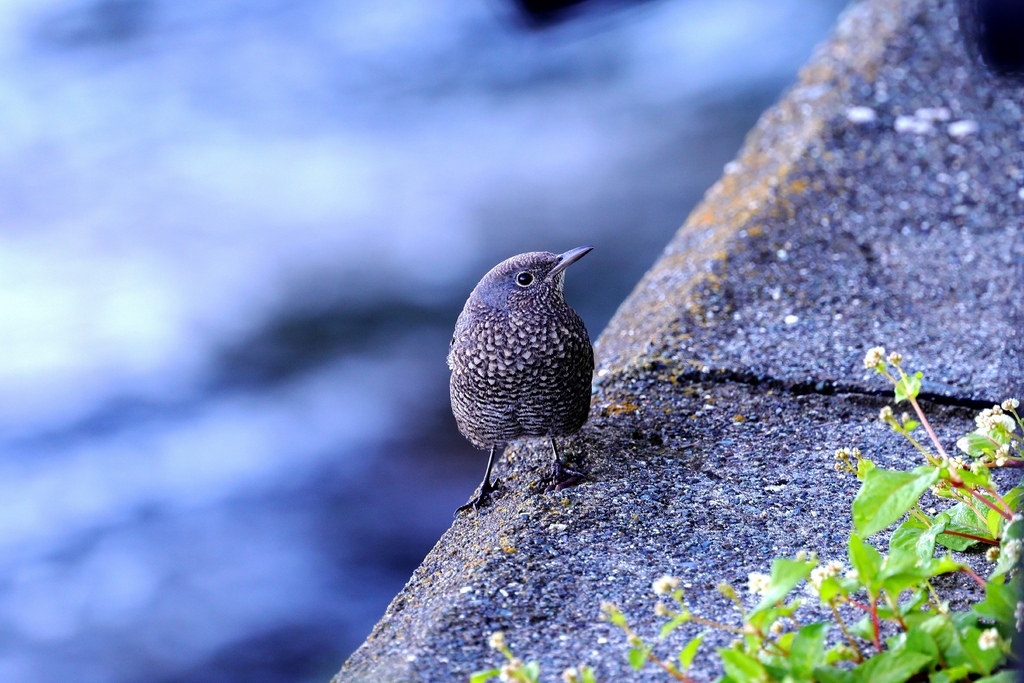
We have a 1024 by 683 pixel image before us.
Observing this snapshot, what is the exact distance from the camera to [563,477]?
2.68 meters

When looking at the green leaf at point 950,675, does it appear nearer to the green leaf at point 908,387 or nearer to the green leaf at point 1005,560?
the green leaf at point 1005,560

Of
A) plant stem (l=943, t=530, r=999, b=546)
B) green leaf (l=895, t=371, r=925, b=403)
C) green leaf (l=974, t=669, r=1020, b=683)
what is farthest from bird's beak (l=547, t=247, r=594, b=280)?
green leaf (l=974, t=669, r=1020, b=683)

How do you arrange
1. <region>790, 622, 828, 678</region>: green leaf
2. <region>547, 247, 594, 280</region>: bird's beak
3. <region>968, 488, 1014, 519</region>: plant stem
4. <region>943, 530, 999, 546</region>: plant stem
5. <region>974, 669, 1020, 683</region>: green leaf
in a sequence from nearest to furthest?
<region>974, 669, 1020, 683</region>: green leaf, <region>790, 622, 828, 678</region>: green leaf, <region>968, 488, 1014, 519</region>: plant stem, <region>943, 530, 999, 546</region>: plant stem, <region>547, 247, 594, 280</region>: bird's beak

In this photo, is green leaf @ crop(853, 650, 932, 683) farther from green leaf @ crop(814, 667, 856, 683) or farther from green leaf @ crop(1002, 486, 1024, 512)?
green leaf @ crop(1002, 486, 1024, 512)

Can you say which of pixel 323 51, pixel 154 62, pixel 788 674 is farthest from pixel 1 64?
pixel 788 674

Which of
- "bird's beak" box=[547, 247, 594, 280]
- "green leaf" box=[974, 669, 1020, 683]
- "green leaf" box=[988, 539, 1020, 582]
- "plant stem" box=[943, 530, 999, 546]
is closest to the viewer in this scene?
"green leaf" box=[974, 669, 1020, 683]

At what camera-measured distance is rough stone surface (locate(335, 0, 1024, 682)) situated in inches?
87.5

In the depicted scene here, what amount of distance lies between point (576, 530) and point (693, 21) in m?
8.17

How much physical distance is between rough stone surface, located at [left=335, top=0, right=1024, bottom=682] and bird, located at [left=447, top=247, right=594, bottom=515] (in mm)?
133

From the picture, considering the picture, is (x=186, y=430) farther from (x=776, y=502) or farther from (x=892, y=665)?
(x=892, y=665)

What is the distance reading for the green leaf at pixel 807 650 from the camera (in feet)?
5.37

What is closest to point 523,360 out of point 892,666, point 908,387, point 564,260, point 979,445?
point 564,260

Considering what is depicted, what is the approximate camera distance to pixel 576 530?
245 cm


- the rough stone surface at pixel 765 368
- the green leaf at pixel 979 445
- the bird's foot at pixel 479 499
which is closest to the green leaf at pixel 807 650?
the rough stone surface at pixel 765 368
